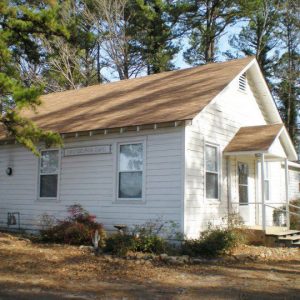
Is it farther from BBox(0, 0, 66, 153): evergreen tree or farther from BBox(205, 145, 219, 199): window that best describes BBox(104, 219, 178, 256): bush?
BBox(0, 0, 66, 153): evergreen tree

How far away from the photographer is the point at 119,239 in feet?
37.3

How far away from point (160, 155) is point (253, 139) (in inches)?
133

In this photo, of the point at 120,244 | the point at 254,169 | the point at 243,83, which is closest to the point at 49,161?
the point at 120,244

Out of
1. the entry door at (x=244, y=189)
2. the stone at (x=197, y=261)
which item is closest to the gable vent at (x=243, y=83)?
the entry door at (x=244, y=189)

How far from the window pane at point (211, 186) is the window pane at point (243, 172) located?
1.91 m

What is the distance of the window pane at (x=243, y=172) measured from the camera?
15914mm

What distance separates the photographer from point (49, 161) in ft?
51.4

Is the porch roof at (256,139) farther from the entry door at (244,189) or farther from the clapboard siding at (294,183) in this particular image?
the clapboard siding at (294,183)

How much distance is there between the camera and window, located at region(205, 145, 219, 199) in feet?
45.5

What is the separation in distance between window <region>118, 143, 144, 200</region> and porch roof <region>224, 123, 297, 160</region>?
2.86 metres

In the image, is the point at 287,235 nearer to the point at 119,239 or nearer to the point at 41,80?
the point at 119,239

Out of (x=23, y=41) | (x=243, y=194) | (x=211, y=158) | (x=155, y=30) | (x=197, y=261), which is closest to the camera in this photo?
(x=197, y=261)

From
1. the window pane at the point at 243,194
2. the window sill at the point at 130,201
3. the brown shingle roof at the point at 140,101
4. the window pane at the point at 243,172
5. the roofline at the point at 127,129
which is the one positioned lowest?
the window sill at the point at 130,201

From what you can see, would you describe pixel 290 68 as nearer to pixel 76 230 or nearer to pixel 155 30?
pixel 155 30
